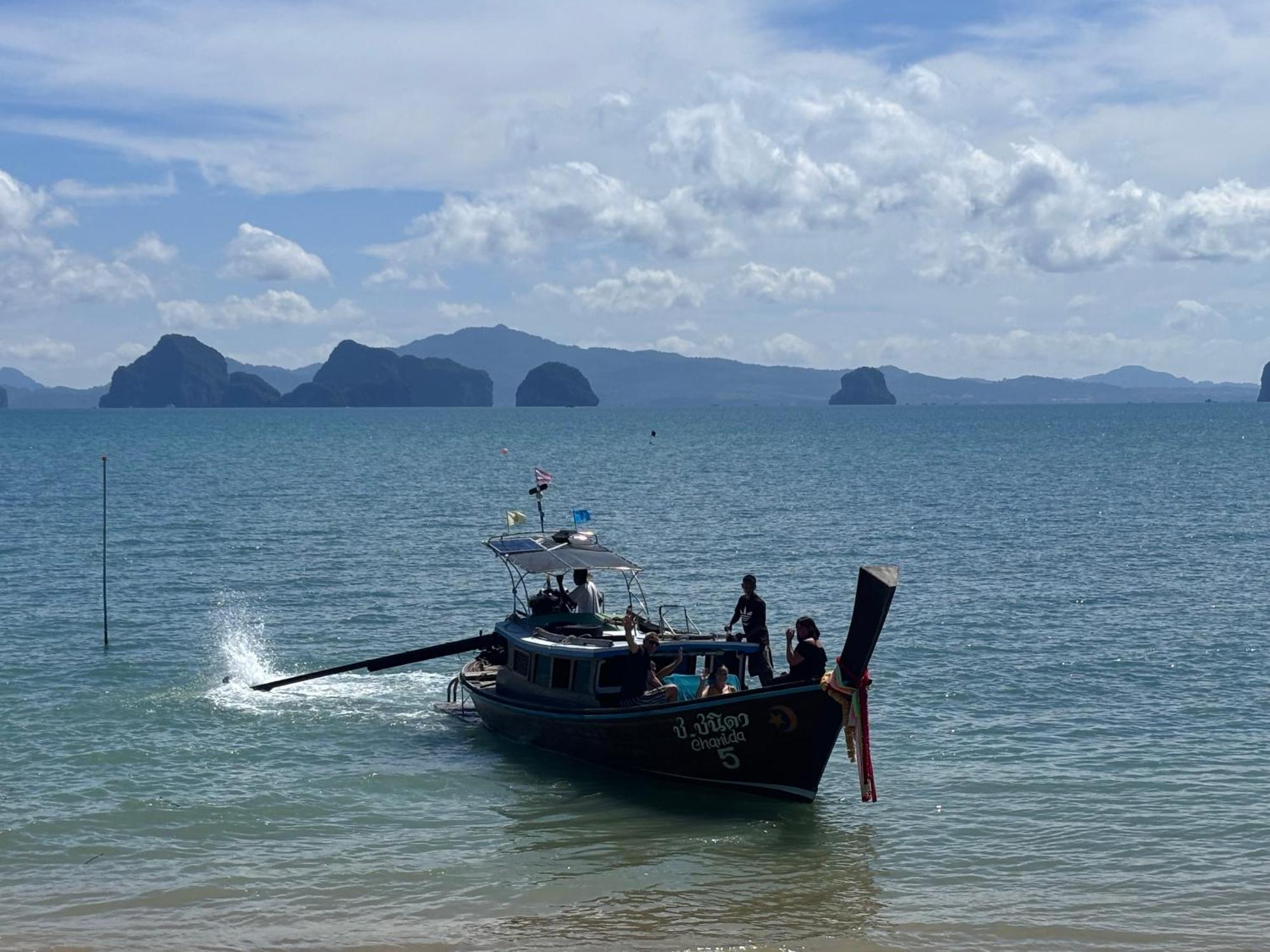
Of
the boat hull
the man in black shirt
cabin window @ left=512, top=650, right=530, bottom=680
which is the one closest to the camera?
the boat hull

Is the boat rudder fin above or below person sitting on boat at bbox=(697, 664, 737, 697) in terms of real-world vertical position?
above

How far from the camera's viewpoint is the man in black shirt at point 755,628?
24.5 meters

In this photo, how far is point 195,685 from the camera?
32.2 meters

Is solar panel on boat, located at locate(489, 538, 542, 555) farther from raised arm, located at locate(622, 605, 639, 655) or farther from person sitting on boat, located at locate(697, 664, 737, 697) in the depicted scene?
person sitting on boat, located at locate(697, 664, 737, 697)

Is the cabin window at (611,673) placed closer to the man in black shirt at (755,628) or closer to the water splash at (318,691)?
the man in black shirt at (755,628)

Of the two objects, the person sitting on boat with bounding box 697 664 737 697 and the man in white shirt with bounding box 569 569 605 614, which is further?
the man in white shirt with bounding box 569 569 605 614

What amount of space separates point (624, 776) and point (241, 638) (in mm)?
16480

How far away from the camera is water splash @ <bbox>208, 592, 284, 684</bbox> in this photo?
33.4 m

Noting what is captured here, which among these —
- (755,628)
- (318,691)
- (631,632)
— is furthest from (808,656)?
(318,691)

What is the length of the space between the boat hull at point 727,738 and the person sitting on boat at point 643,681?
270 millimetres

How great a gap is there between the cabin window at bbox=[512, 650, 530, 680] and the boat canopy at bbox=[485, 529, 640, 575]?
5.46 ft

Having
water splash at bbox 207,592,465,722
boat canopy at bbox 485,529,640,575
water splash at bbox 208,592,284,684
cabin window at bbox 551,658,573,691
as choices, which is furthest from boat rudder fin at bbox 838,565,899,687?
water splash at bbox 208,592,284,684

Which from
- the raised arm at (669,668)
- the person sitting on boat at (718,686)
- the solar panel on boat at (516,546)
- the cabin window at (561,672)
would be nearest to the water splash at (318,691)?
the solar panel on boat at (516,546)

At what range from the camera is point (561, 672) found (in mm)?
25969
